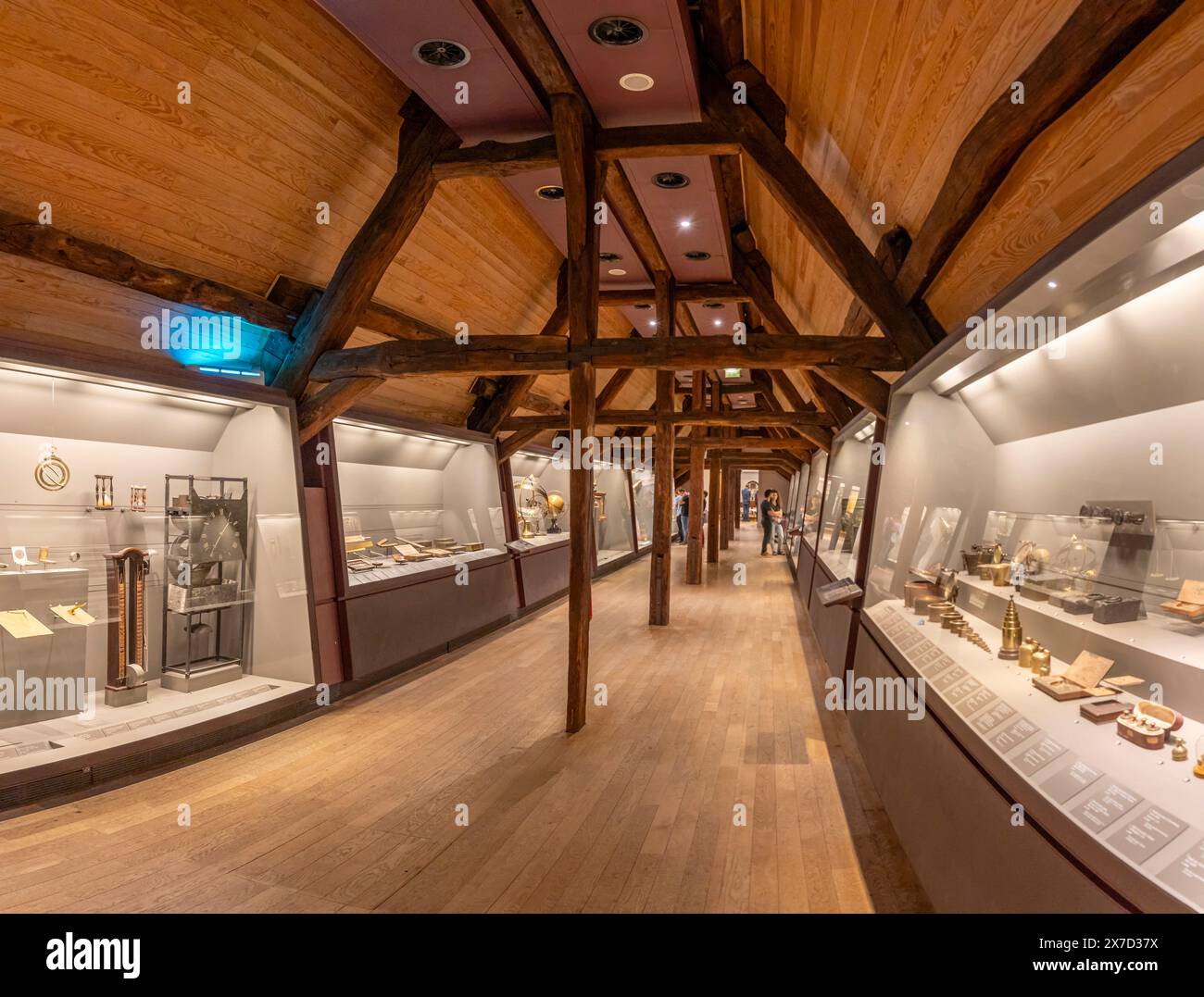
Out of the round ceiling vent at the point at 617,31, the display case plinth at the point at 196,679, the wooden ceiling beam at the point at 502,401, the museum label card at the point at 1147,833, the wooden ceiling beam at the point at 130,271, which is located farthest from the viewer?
the wooden ceiling beam at the point at 502,401

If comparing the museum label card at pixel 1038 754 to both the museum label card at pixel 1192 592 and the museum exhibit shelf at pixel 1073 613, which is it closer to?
the museum exhibit shelf at pixel 1073 613

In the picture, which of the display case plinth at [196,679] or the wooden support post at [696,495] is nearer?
the display case plinth at [196,679]

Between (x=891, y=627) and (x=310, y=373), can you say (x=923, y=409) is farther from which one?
(x=310, y=373)

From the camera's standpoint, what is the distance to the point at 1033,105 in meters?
2.92

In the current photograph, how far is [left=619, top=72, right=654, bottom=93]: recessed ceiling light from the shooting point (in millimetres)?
4527

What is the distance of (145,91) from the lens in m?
4.20

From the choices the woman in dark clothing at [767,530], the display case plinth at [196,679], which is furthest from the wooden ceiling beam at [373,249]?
the woman in dark clothing at [767,530]

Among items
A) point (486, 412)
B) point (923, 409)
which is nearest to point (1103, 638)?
point (923, 409)

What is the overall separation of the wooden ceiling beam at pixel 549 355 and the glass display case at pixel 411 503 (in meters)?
1.38

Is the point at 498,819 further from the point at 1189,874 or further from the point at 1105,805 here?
the point at 1189,874

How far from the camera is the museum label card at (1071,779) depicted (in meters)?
1.94

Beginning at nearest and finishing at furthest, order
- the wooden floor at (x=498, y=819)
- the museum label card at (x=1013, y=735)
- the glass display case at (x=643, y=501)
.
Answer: the museum label card at (x=1013, y=735) < the wooden floor at (x=498, y=819) < the glass display case at (x=643, y=501)

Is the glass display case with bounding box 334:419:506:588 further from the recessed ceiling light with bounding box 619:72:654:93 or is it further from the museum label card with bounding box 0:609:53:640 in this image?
the recessed ceiling light with bounding box 619:72:654:93

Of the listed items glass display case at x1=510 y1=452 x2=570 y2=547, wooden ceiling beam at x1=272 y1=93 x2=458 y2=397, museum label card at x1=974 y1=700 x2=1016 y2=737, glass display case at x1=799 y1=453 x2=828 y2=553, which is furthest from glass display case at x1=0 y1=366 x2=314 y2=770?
glass display case at x1=799 y1=453 x2=828 y2=553
